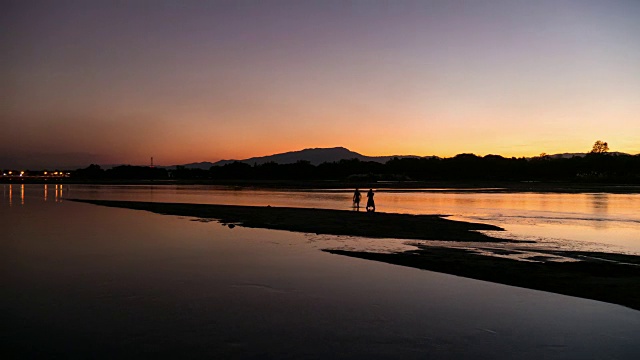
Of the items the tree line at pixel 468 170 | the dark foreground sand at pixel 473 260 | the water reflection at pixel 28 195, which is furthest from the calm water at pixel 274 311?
the tree line at pixel 468 170

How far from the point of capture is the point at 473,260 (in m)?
17.5

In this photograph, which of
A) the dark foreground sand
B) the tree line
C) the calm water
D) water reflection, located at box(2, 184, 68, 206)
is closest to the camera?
the calm water

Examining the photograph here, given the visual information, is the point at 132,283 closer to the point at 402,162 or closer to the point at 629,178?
the point at 629,178

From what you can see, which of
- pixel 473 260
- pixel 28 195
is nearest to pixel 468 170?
pixel 28 195

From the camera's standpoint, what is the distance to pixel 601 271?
15383 mm

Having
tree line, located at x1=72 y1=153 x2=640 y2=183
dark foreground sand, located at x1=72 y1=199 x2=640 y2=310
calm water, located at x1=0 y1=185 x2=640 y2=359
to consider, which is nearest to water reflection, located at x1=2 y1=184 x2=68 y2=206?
dark foreground sand, located at x1=72 y1=199 x2=640 y2=310

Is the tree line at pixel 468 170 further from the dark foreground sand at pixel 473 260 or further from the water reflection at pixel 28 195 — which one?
the dark foreground sand at pixel 473 260

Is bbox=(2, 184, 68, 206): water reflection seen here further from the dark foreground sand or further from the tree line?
the tree line

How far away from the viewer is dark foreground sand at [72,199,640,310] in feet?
45.0

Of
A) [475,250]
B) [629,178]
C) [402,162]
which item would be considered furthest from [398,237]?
[402,162]

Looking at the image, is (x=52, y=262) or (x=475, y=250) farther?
(x=475, y=250)

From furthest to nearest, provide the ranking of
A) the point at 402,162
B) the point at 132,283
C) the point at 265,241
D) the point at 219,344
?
1. the point at 402,162
2. the point at 265,241
3. the point at 132,283
4. the point at 219,344

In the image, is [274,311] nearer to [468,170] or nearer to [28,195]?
[28,195]

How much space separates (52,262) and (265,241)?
8.74m
